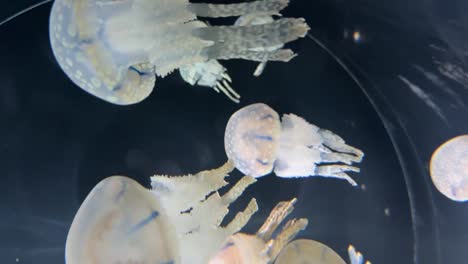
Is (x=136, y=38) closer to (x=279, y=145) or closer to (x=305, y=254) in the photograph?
(x=279, y=145)

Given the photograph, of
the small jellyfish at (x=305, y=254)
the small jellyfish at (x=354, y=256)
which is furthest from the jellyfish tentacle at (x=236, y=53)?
the small jellyfish at (x=354, y=256)

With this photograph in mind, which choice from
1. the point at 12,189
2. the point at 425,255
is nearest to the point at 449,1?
the point at 425,255

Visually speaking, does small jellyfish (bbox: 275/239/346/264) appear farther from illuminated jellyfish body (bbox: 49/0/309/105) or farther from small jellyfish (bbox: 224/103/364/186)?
illuminated jellyfish body (bbox: 49/0/309/105)

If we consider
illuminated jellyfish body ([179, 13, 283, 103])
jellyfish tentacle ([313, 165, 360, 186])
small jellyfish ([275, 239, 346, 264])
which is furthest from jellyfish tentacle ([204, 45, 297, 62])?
small jellyfish ([275, 239, 346, 264])

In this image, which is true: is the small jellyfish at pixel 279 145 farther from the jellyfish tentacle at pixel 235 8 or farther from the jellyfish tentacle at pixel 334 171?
the jellyfish tentacle at pixel 235 8

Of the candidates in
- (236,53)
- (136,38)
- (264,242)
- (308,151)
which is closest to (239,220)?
(264,242)

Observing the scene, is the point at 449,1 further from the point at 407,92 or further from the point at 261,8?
the point at 261,8
